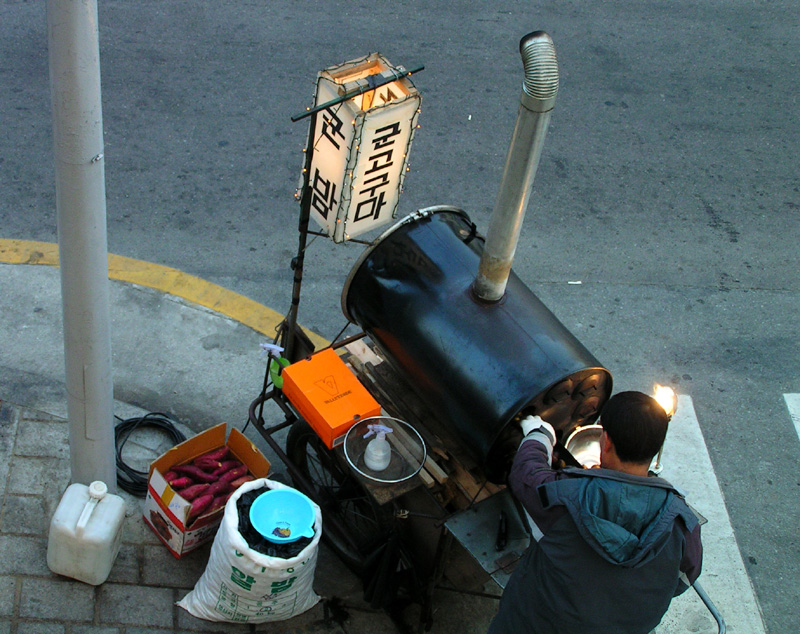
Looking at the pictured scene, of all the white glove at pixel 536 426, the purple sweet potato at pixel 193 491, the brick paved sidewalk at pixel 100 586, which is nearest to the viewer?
the white glove at pixel 536 426

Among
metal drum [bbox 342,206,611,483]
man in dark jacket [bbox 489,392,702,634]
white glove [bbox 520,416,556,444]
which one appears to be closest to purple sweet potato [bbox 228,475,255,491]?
metal drum [bbox 342,206,611,483]

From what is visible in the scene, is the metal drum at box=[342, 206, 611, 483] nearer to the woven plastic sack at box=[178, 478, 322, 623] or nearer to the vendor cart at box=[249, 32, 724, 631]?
the vendor cart at box=[249, 32, 724, 631]

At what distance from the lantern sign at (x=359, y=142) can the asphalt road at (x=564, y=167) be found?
7.08 feet

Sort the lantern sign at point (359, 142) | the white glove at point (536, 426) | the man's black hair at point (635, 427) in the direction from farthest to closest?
the lantern sign at point (359, 142) < the white glove at point (536, 426) < the man's black hair at point (635, 427)

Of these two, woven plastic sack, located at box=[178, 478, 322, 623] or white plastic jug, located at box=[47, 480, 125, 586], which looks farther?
white plastic jug, located at box=[47, 480, 125, 586]

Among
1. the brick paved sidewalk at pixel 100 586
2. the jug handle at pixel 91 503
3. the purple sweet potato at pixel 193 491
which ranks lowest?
the brick paved sidewalk at pixel 100 586

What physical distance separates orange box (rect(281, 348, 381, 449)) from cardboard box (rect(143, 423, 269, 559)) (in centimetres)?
51

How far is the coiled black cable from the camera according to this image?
4.97m

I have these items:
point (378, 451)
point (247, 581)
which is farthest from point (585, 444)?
point (247, 581)

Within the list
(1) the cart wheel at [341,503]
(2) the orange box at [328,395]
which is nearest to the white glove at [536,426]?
(2) the orange box at [328,395]

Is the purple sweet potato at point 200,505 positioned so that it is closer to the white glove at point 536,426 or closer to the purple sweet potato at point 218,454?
the purple sweet potato at point 218,454

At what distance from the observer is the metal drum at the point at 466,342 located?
395cm

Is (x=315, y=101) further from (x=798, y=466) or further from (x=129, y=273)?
(x=798, y=466)

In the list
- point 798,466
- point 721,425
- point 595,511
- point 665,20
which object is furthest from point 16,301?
point 665,20
